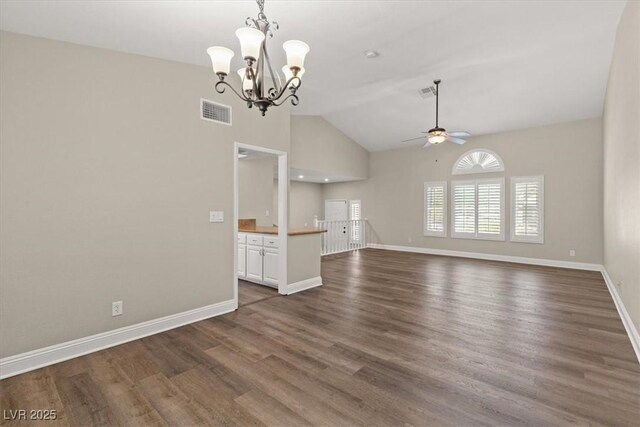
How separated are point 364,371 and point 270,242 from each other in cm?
281

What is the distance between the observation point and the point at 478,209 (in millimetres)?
7750

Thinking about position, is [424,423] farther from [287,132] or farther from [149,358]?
[287,132]

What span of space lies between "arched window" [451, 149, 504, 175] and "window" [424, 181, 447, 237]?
566 millimetres

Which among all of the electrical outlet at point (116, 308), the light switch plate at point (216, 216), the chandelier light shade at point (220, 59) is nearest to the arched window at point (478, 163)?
the light switch plate at point (216, 216)

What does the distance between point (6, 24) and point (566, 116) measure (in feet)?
28.6

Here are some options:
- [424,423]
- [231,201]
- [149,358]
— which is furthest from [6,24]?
[424,423]

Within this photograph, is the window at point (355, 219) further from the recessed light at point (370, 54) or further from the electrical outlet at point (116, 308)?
the electrical outlet at point (116, 308)

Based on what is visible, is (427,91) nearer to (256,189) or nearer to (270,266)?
(256,189)

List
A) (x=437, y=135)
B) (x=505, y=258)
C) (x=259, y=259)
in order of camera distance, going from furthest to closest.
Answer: (x=505, y=258)
(x=437, y=135)
(x=259, y=259)

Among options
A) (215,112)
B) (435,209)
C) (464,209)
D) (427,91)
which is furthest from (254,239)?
(464,209)

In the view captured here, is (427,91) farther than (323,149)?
No

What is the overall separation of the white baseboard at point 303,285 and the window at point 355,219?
16.4 feet

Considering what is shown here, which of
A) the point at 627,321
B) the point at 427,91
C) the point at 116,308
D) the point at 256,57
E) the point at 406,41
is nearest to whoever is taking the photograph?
the point at 256,57

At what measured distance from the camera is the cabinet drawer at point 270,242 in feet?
15.5
